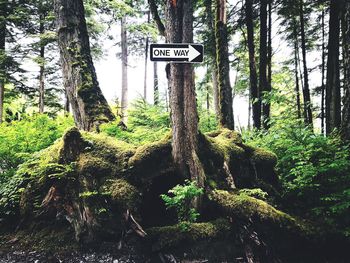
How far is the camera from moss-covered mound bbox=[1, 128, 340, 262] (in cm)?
371

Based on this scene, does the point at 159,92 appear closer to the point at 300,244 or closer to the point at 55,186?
the point at 55,186

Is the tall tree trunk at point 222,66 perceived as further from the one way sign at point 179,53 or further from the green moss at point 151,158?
the one way sign at point 179,53

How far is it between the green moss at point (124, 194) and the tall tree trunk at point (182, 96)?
29.3 inches

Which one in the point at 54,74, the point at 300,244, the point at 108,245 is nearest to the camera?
the point at 108,245

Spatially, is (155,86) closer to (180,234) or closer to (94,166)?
(94,166)

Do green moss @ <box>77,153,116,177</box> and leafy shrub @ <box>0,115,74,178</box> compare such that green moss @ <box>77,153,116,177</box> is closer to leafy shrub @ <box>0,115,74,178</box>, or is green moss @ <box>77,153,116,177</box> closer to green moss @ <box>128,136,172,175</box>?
green moss @ <box>128,136,172,175</box>

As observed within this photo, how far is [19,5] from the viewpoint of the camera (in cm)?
1672

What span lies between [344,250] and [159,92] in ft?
23.1

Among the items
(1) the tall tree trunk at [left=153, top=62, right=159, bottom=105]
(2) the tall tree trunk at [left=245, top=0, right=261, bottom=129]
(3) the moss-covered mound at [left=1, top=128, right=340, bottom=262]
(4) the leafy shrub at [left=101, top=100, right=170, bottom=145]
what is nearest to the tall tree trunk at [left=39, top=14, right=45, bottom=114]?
(1) the tall tree trunk at [left=153, top=62, right=159, bottom=105]

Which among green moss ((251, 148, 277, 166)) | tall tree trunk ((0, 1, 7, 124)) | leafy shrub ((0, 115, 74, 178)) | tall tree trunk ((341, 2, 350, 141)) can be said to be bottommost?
green moss ((251, 148, 277, 166))

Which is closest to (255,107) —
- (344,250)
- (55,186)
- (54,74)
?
(344,250)

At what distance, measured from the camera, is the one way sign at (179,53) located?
3898 millimetres

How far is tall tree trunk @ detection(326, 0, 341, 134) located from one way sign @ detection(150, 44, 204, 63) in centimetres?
648

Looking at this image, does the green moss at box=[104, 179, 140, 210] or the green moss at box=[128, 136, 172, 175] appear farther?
the green moss at box=[128, 136, 172, 175]
